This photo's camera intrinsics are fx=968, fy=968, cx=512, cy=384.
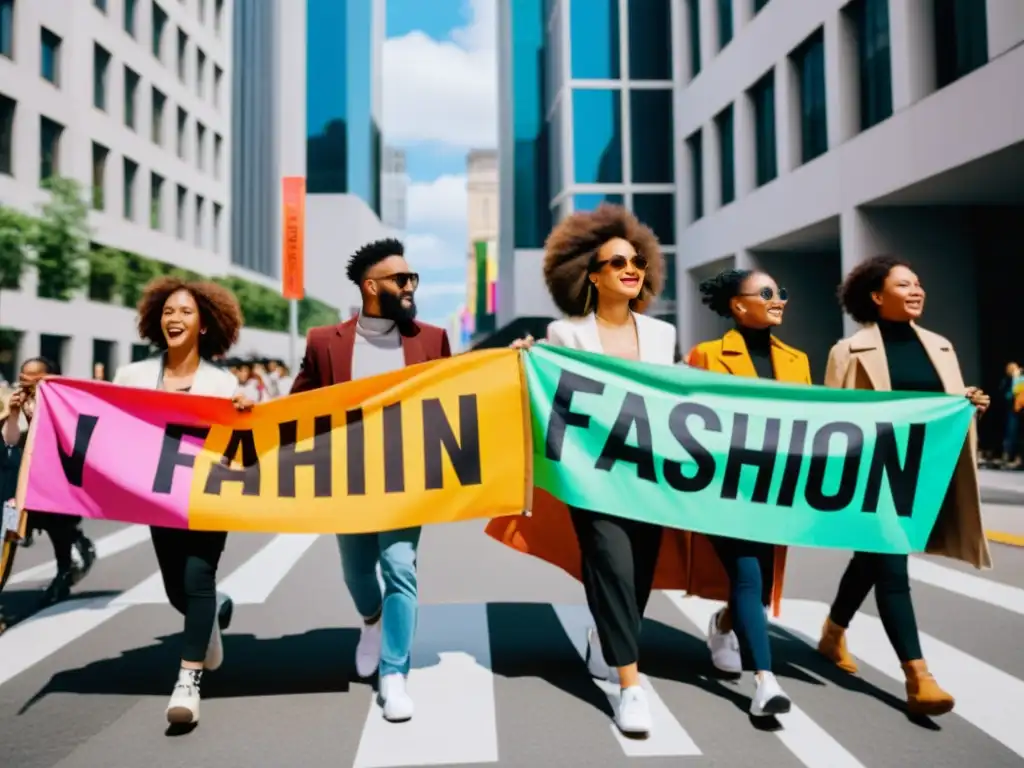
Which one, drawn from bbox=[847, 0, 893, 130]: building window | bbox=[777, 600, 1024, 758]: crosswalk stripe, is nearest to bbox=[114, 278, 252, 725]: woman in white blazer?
bbox=[777, 600, 1024, 758]: crosswalk stripe

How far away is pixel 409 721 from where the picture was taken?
404 centimetres

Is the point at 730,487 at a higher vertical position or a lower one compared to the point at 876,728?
higher

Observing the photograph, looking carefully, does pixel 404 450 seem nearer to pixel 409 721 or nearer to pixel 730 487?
pixel 409 721

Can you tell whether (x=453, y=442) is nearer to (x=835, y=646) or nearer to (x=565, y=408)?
(x=565, y=408)

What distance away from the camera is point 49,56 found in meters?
32.7

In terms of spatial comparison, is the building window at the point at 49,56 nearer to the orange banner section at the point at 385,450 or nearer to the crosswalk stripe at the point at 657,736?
the orange banner section at the point at 385,450

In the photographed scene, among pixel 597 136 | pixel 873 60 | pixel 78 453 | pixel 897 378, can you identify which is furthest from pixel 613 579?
pixel 597 136

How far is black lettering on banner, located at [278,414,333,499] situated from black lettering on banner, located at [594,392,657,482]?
1279 millimetres

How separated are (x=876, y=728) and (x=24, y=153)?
32.5m

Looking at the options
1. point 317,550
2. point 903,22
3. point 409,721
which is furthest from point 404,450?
point 903,22

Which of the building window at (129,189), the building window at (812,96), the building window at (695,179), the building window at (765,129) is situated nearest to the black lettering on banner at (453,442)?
the building window at (812,96)

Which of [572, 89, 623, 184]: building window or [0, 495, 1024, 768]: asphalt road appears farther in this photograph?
[572, 89, 623, 184]: building window

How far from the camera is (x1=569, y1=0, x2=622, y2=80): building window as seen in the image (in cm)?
3725

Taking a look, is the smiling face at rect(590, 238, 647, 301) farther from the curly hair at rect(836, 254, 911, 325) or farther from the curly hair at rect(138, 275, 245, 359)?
the curly hair at rect(138, 275, 245, 359)
